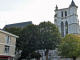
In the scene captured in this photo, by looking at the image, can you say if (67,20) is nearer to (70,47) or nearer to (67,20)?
(67,20)

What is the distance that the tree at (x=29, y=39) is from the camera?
31.1 meters

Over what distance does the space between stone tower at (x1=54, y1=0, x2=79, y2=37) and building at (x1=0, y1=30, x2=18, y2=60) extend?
36.2 metres

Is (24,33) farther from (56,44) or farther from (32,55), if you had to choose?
(56,44)

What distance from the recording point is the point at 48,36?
1231 inches

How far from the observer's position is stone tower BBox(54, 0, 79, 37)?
5728 centimetres

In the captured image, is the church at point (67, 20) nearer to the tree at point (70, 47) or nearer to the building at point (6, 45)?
the tree at point (70, 47)

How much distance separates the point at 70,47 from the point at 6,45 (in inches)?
672

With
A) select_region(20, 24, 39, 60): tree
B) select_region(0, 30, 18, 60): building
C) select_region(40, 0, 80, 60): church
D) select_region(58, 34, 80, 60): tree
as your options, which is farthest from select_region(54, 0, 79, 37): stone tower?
select_region(0, 30, 18, 60): building

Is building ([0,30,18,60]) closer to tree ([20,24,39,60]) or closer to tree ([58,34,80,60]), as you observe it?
tree ([20,24,39,60])

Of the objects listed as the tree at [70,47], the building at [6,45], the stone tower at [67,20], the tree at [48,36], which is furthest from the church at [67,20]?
the building at [6,45]

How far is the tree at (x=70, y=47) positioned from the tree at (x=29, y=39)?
299 inches

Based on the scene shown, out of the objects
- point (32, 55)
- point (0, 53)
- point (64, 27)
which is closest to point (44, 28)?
point (32, 55)

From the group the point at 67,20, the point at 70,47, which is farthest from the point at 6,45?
the point at 67,20

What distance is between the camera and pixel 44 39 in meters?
31.0
